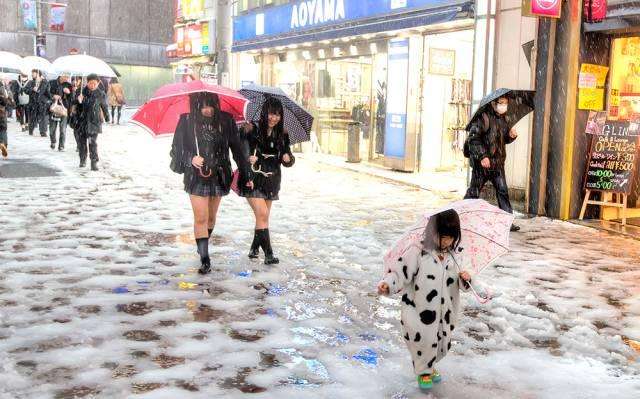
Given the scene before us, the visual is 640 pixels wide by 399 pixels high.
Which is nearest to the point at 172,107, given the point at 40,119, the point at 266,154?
the point at 266,154

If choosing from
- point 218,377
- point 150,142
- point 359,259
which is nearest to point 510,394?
point 218,377

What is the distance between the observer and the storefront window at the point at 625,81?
1127 centimetres

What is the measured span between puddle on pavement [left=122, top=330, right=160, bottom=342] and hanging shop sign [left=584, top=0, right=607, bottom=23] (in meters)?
8.15

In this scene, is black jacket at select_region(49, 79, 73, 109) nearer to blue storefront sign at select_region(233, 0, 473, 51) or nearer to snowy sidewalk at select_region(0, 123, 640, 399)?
blue storefront sign at select_region(233, 0, 473, 51)

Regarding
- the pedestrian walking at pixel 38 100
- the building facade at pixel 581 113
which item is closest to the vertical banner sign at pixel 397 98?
the building facade at pixel 581 113

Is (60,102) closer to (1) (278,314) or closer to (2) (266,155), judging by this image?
(2) (266,155)

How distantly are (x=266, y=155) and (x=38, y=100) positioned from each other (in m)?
18.5

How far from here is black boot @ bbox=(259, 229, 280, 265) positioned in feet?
25.4

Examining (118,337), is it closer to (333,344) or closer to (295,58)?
(333,344)

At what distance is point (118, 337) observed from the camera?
5324mm

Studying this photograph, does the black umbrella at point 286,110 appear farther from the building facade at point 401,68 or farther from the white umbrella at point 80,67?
the white umbrella at point 80,67

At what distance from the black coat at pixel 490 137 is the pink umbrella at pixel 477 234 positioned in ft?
17.6

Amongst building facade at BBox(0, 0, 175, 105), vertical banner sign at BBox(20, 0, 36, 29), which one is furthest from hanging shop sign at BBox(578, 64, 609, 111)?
building facade at BBox(0, 0, 175, 105)

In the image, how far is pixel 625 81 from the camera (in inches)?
449
